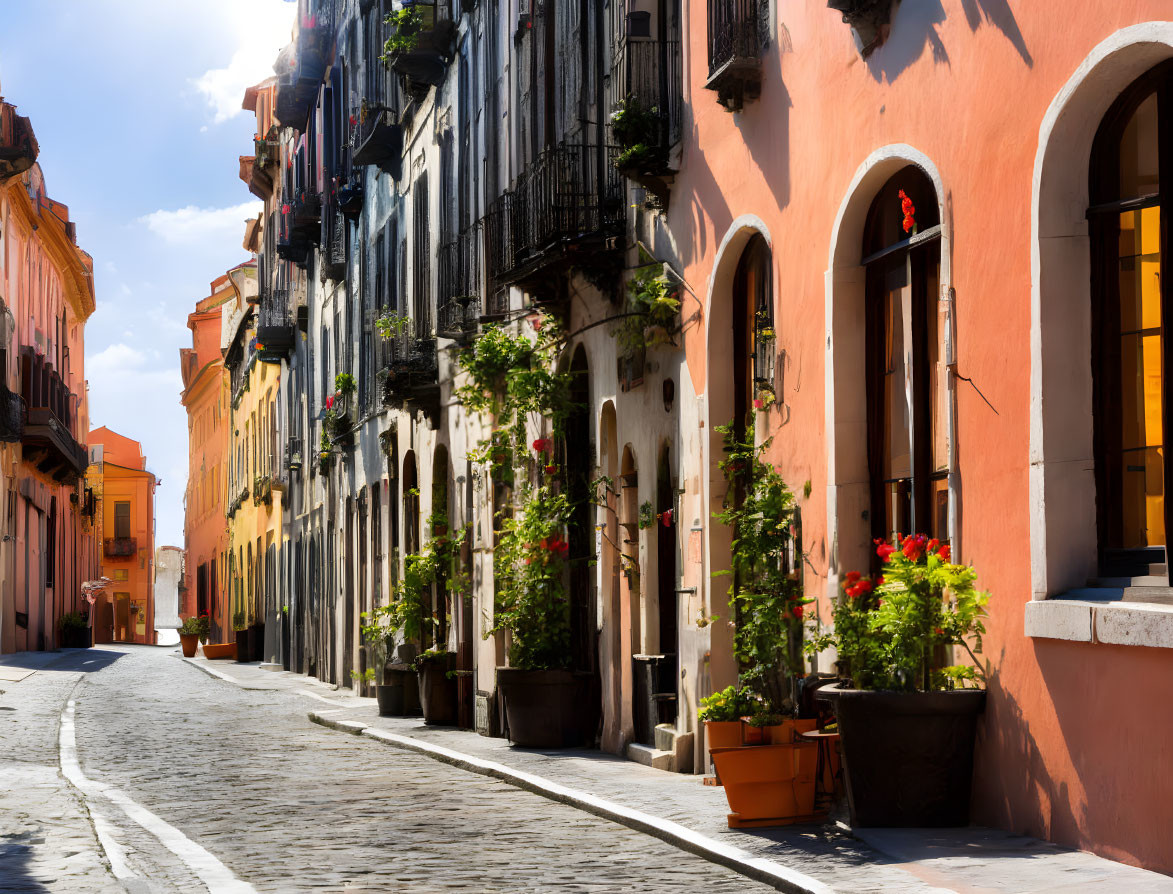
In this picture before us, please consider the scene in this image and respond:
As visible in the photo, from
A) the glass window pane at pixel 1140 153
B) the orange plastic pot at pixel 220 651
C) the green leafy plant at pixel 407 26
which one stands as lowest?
the orange plastic pot at pixel 220 651

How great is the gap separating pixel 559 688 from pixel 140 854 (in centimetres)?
732

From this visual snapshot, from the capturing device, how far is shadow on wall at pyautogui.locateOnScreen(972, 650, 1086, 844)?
26.7 ft

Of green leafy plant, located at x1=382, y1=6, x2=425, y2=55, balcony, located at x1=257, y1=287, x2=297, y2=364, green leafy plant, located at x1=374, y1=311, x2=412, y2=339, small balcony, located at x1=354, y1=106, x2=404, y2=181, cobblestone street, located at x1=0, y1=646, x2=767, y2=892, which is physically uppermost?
green leafy plant, located at x1=382, y1=6, x2=425, y2=55

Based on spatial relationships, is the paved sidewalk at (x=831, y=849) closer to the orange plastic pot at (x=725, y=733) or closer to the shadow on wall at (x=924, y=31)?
the orange plastic pot at (x=725, y=733)

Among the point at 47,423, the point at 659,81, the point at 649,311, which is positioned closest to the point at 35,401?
the point at 47,423

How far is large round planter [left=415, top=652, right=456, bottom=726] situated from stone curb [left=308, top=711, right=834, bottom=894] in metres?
2.84

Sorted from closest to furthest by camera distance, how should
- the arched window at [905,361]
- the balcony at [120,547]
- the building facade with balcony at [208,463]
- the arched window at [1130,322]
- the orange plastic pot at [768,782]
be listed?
1. the arched window at [1130,322]
2. the orange plastic pot at [768,782]
3. the arched window at [905,361]
4. the building facade with balcony at [208,463]
5. the balcony at [120,547]

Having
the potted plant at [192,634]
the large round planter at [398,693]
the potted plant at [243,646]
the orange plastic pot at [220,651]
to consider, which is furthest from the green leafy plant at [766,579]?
the potted plant at [192,634]

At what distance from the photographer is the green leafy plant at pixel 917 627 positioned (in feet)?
28.6

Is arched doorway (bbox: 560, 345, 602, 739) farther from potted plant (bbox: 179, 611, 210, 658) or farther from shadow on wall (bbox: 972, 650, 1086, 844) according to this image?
potted plant (bbox: 179, 611, 210, 658)

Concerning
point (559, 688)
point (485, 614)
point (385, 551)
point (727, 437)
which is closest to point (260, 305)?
point (385, 551)

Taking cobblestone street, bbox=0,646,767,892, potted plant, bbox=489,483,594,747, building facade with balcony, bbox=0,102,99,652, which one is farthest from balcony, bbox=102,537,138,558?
potted plant, bbox=489,483,594,747

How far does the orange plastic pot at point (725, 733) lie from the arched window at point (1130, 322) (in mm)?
2597

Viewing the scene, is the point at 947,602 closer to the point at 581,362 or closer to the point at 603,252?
the point at 603,252
